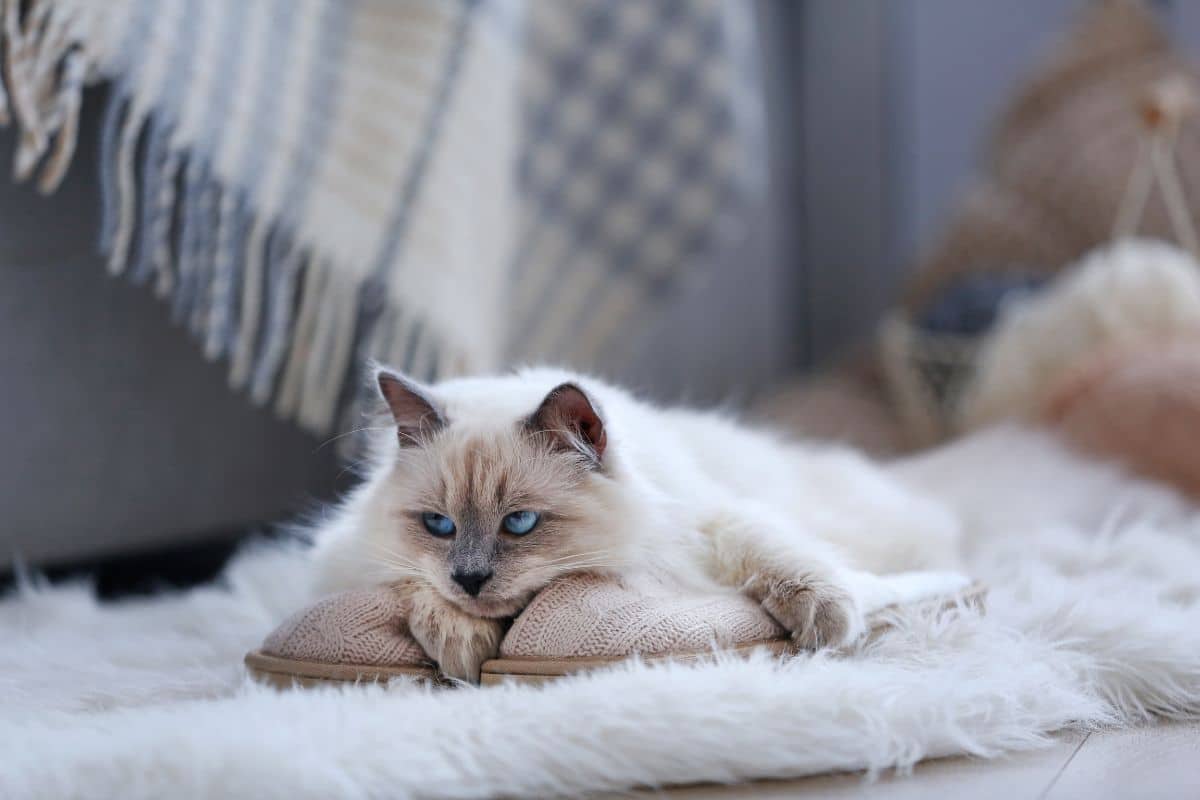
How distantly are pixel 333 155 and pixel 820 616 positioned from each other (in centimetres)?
90

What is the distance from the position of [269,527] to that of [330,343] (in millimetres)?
418

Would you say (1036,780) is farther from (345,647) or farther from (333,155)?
(333,155)

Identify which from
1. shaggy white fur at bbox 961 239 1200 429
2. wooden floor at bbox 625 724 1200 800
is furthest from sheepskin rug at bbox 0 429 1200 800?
shaggy white fur at bbox 961 239 1200 429

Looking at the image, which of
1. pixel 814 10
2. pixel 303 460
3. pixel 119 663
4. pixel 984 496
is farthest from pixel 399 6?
pixel 814 10

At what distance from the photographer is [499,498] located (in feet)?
3.09

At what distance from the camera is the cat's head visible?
929 millimetres

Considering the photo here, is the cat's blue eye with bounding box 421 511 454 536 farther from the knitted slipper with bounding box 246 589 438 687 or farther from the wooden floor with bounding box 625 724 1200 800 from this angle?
the wooden floor with bounding box 625 724 1200 800

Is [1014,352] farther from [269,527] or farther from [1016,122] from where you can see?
[269,527]

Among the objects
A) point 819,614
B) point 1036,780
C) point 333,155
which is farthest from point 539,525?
point 333,155

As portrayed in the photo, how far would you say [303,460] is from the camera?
1.70 metres

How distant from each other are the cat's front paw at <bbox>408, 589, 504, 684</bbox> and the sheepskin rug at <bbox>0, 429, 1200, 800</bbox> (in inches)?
2.1

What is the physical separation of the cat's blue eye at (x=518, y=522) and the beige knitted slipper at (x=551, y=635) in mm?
Result: 54

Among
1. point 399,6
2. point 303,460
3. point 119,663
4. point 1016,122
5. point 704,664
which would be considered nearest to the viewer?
point 704,664

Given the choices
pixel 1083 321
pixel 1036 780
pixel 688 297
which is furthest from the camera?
pixel 688 297
